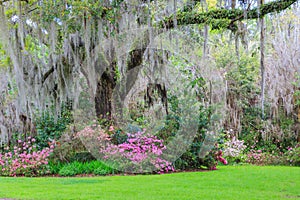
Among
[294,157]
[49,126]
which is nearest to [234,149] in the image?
[294,157]

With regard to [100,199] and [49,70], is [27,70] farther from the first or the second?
[100,199]

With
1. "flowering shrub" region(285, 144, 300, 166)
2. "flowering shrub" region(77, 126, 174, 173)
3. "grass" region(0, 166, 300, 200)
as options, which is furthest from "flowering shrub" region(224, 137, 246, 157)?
"grass" region(0, 166, 300, 200)

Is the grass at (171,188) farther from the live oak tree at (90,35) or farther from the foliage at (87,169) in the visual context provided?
the live oak tree at (90,35)

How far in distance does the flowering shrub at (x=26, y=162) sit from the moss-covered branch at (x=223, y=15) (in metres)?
3.96

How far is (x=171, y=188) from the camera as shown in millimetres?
5992

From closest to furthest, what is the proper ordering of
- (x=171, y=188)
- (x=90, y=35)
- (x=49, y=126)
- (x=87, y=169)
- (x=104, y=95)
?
(x=171, y=188) → (x=90, y=35) → (x=87, y=169) → (x=49, y=126) → (x=104, y=95)

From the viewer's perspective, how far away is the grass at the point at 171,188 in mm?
5297

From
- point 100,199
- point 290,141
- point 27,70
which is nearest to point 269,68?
point 290,141

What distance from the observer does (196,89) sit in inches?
438

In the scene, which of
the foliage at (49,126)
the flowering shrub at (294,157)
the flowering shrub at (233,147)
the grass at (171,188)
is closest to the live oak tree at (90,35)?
the foliage at (49,126)

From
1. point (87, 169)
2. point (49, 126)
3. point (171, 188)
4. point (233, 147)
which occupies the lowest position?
point (233, 147)

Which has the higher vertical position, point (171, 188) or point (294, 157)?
point (171, 188)

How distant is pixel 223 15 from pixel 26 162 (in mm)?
5286

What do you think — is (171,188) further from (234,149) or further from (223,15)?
(234,149)
